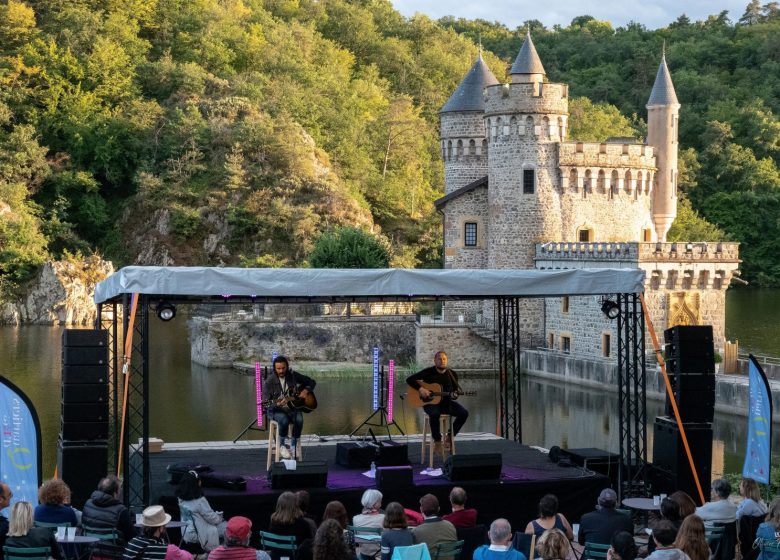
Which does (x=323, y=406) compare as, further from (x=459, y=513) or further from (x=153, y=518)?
(x=153, y=518)

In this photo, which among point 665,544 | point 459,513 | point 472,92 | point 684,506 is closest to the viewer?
point 665,544

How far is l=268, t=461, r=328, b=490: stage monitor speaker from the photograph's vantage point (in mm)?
13391

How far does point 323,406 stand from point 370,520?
21838mm

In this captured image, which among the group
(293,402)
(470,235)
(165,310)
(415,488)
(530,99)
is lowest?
(415,488)

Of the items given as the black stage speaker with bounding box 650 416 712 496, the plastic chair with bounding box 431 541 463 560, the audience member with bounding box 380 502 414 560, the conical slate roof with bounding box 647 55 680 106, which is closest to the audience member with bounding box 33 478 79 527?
the audience member with bounding box 380 502 414 560

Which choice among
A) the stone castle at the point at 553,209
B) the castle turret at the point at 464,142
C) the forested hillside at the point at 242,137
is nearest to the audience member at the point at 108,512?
the stone castle at the point at 553,209

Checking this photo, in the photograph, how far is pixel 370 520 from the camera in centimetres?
1062

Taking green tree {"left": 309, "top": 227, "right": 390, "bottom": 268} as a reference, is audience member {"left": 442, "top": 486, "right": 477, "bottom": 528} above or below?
below

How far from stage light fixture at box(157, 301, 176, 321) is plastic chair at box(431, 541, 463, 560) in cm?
551

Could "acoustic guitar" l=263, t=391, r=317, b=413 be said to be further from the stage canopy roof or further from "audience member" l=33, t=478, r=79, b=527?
"audience member" l=33, t=478, r=79, b=527

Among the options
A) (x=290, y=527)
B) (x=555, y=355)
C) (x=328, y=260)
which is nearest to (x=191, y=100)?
(x=328, y=260)

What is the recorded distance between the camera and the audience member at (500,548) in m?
9.30

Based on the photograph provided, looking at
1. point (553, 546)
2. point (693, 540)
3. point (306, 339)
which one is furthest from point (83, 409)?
point (306, 339)

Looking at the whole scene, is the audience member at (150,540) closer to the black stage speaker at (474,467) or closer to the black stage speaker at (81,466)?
the black stage speaker at (81,466)
